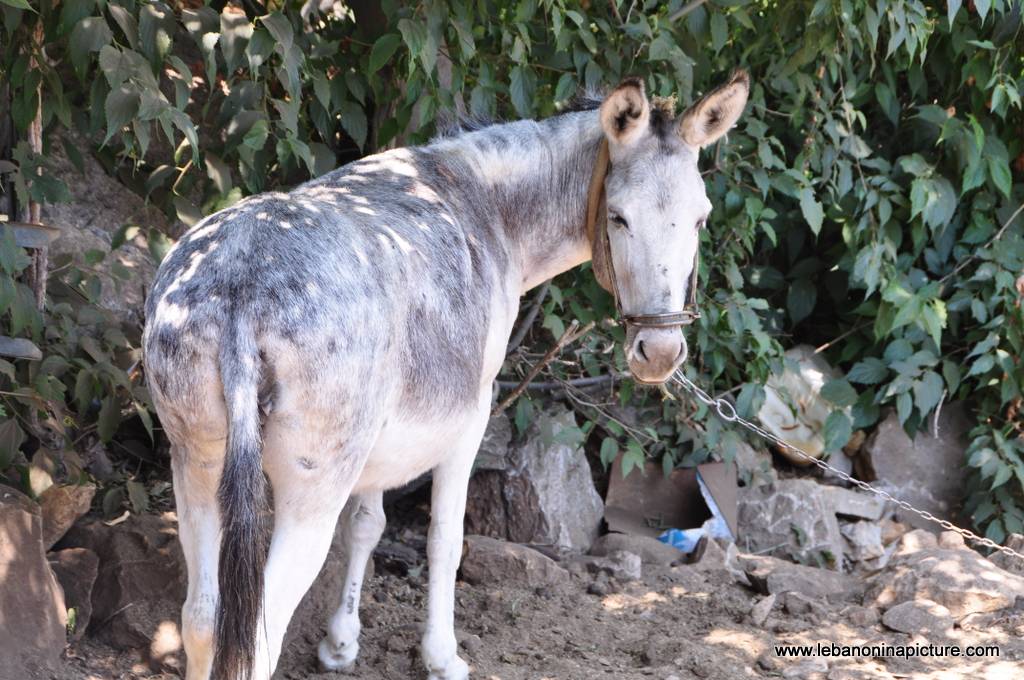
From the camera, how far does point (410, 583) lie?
5.31 m

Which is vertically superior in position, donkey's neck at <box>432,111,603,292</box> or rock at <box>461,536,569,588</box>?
donkey's neck at <box>432,111,603,292</box>

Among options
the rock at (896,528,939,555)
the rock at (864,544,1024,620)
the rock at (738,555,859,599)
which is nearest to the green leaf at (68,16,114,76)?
the rock at (738,555,859,599)

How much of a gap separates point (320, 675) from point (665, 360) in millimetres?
1802

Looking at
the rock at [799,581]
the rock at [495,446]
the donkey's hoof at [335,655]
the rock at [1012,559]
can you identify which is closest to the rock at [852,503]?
the rock at [1012,559]

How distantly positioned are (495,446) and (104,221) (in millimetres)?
2322

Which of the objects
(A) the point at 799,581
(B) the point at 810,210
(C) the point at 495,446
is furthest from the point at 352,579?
(B) the point at 810,210

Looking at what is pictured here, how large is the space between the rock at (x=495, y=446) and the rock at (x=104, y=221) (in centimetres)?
189

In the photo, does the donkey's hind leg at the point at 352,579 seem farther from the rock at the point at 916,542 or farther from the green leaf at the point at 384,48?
the rock at the point at 916,542

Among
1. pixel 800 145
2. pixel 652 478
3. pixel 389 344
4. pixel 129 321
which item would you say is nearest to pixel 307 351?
pixel 389 344

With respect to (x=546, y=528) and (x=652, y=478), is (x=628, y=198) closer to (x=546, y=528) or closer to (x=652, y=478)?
(x=546, y=528)

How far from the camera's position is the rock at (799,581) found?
5.34 m

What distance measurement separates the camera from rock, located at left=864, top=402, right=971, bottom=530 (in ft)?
23.1

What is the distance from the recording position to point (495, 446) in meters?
5.99

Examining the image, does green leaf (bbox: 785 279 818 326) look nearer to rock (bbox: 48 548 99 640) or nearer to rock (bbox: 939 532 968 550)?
rock (bbox: 939 532 968 550)
